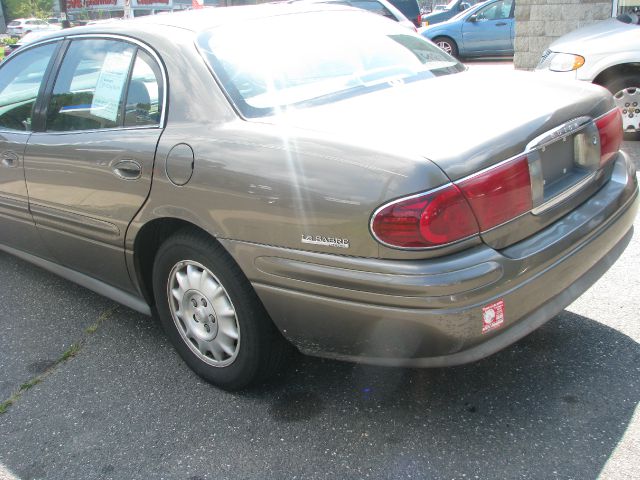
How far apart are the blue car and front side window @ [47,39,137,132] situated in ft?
42.9

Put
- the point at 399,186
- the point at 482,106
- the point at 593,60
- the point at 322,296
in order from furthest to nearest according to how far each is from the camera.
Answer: the point at 593,60 < the point at 482,106 < the point at 322,296 < the point at 399,186

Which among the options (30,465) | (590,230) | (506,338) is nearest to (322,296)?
(506,338)

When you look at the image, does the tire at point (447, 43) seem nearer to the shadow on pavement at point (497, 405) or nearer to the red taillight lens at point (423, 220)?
the shadow on pavement at point (497, 405)

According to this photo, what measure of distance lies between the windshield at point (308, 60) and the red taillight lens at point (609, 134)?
78 cm

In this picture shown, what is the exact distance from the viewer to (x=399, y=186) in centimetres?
215

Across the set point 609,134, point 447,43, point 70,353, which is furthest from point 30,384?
point 447,43

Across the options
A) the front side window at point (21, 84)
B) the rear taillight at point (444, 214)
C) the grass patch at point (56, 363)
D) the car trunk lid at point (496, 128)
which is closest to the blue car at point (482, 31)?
the front side window at point (21, 84)

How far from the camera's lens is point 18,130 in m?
3.76

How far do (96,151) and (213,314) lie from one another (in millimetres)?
974

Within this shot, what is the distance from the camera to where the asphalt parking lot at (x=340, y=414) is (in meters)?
2.42

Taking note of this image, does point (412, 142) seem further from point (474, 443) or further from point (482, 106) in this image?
point (474, 443)

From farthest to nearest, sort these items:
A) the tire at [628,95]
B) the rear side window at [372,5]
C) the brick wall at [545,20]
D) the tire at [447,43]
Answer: the tire at [447,43] → the rear side window at [372,5] → the brick wall at [545,20] → the tire at [628,95]

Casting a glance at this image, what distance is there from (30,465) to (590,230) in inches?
94.2

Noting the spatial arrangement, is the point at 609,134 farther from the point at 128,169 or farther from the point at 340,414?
the point at 128,169
